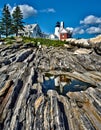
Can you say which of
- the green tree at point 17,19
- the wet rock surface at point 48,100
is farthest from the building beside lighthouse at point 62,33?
the wet rock surface at point 48,100

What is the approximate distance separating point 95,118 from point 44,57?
40036 millimetres

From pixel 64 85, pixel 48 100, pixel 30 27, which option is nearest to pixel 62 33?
pixel 30 27

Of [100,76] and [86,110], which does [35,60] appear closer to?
[100,76]

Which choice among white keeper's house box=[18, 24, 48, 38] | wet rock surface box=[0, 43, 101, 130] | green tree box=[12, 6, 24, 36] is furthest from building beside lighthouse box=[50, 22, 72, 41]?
wet rock surface box=[0, 43, 101, 130]

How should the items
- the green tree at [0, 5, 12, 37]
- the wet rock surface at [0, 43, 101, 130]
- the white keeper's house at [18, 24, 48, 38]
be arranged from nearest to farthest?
the wet rock surface at [0, 43, 101, 130], the green tree at [0, 5, 12, 37], the white keeper's house at [18, 24, 48, 38]

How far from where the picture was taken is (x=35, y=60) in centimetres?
6347

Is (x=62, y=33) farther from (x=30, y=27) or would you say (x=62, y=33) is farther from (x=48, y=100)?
(x=48, y=100)

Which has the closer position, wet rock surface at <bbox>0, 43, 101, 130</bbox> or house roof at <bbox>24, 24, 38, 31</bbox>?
wet rock surface at <bbox>0, 43, 101, 130</bbox>

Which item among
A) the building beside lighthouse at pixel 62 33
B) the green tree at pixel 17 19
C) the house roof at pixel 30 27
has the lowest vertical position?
the building beside lighthouse at pixel 62 33

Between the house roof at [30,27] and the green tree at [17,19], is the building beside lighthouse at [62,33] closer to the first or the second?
the house roof at [30,27]

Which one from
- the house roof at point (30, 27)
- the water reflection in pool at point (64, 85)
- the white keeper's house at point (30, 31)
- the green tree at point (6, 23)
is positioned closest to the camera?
the water reflection in pool at point (64, 85)

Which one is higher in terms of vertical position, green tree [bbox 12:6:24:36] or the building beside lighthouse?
green tree [bbox 12:6:24:36]

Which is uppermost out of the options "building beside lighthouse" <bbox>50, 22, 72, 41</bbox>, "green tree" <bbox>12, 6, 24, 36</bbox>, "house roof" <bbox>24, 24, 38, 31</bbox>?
"green tree" <bbox>12, 6, 24, 36</bbox>

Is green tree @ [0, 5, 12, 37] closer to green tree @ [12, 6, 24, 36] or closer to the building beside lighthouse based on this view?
green tree @ [12, 6, 24, 36]
